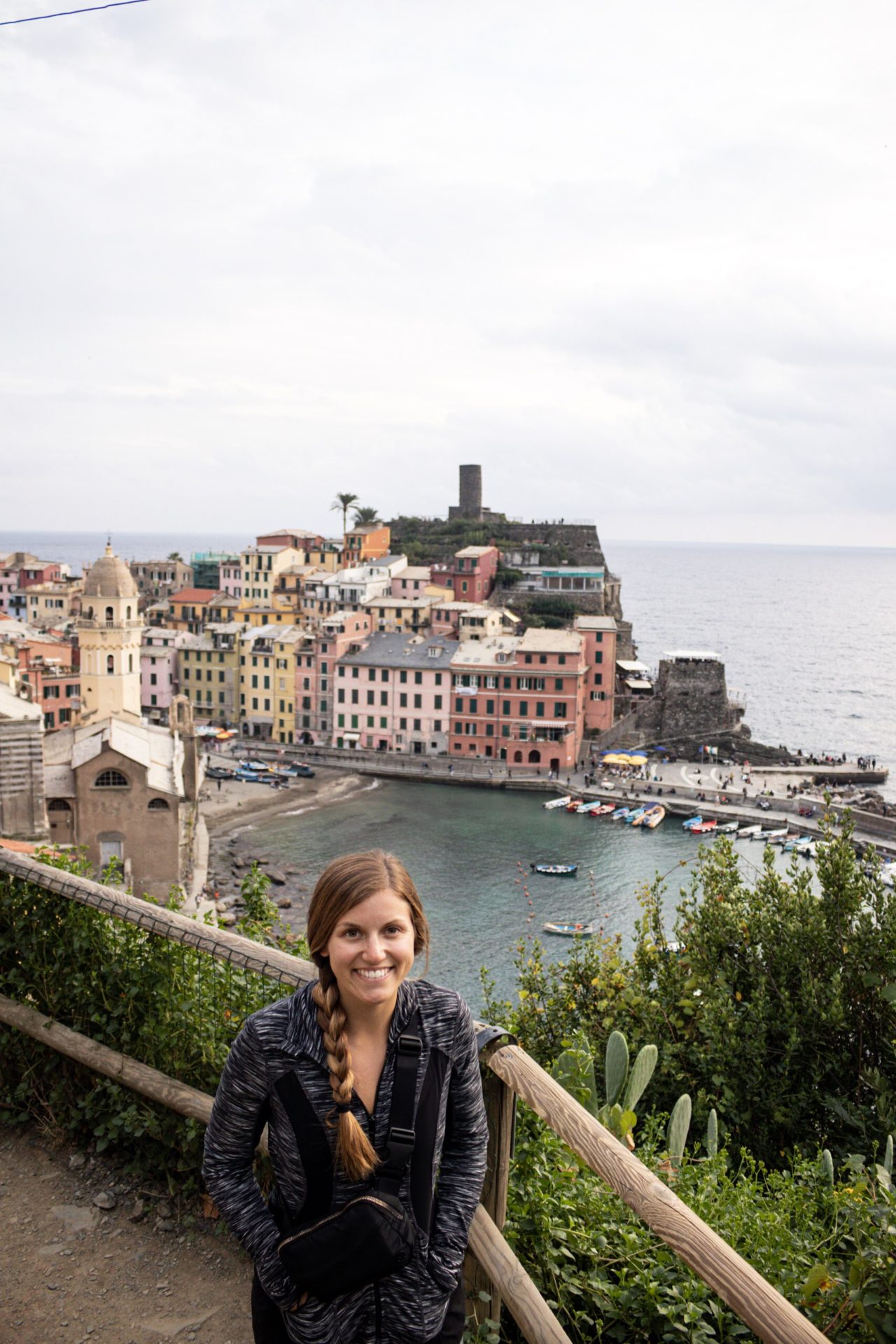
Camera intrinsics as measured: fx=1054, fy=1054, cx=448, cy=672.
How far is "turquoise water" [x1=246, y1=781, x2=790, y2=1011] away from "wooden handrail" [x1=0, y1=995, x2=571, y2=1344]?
20129mm

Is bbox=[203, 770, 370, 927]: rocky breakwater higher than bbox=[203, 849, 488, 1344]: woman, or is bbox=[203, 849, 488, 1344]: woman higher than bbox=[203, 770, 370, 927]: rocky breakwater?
bbox=[203, 849, 488, 1344]: woman

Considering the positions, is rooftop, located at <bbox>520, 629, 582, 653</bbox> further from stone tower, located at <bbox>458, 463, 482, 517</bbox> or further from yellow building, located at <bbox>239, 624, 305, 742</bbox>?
stone tower, located at <bbox>458, 463, 482, 517</bbox>

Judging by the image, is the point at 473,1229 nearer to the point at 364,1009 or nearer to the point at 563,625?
the point at 364,1009

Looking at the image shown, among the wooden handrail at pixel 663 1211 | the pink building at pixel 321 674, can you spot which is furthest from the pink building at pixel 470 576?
the wooden handrail at pixel 663 1211

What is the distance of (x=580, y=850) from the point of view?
3844 cm

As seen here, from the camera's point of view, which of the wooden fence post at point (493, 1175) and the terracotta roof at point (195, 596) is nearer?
the wooden fence post at point (493, 1175)

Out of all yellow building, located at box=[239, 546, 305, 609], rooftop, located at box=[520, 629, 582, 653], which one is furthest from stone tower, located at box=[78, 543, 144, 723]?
yellow building, located at box=[239, 546, 305, 609]

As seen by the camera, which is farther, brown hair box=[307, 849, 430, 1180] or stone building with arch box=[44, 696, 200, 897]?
stone building with arch box=[44, 696, 200, 897]

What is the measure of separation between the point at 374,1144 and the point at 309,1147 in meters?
0.13

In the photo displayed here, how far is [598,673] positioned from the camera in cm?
5506

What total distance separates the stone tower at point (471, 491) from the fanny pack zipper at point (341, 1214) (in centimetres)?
8723

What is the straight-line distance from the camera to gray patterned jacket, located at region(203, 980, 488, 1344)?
2141 mm

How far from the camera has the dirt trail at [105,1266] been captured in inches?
123

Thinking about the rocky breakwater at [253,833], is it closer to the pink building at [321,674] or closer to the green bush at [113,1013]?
the pink building at [321,674]
